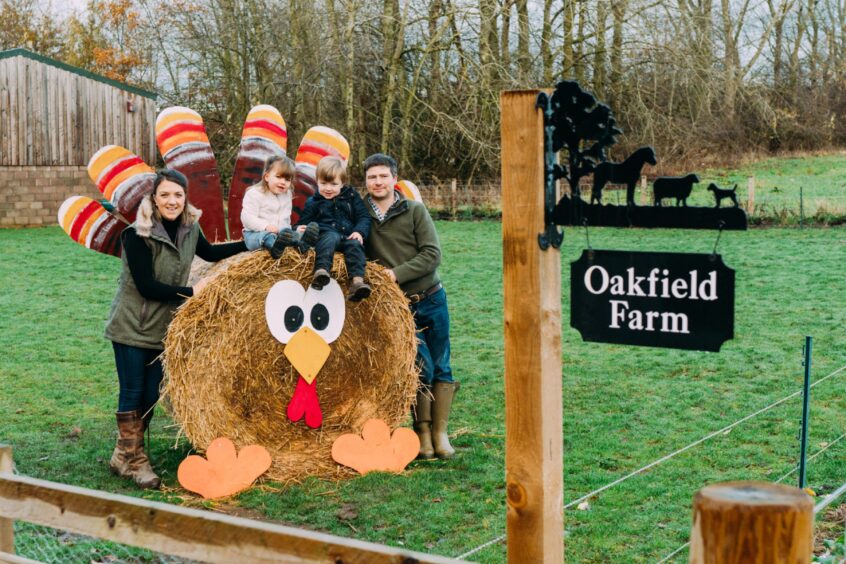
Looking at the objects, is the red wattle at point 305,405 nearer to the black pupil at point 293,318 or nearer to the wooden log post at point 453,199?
the black pupil at point 293,318

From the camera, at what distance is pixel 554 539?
2.75 metres

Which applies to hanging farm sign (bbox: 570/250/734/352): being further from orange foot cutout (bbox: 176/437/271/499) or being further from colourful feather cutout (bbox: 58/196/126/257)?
colourful feather cutout (bbox: 58/196/126/257)

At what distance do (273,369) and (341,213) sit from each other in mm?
992

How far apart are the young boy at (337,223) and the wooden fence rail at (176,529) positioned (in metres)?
2.72

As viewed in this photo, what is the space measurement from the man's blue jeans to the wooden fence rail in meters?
3.16

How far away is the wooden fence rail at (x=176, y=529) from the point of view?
226cm

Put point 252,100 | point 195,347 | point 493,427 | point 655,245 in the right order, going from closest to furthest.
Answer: point 195,347, point 493,427, point 655,245, point 252,100

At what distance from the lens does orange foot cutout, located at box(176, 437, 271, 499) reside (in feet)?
17.5

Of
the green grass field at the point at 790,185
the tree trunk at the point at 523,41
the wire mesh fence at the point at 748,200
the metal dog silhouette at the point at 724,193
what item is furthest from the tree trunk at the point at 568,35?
the metal dog silhouette at the point at 724,193

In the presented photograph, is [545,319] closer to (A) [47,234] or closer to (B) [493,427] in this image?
(B) [493,427]

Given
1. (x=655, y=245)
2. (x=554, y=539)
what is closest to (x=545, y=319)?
(x=554, y=539)

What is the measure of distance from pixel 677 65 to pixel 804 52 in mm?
11294

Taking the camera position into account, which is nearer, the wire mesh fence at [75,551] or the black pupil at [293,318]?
the wire mesh fence at [75,551]

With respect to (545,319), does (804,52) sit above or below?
above
